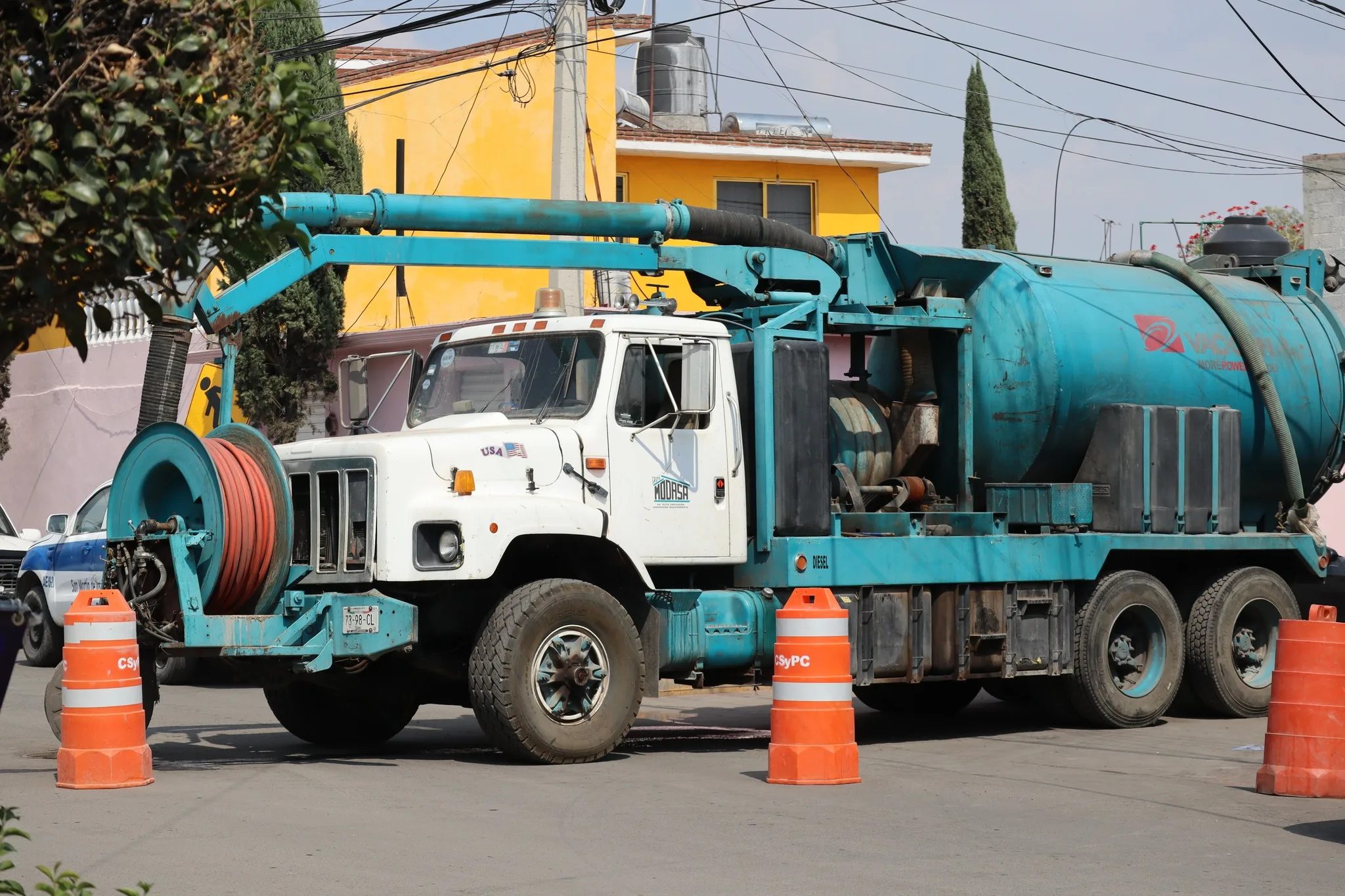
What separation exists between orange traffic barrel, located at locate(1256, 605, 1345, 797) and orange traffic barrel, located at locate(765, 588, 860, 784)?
2.35 m

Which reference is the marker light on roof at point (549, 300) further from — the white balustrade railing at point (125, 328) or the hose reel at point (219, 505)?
the white balustrade railing at point (125, 328)

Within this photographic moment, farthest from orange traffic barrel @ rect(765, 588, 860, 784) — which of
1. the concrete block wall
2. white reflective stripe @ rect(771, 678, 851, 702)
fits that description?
the concrete block wall

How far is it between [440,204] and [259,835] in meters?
5.54

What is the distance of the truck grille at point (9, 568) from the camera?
67.7ft

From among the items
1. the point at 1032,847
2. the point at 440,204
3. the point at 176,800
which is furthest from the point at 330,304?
the point at 1032,847

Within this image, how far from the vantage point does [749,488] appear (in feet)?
41.2

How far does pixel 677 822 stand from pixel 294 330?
1577cm

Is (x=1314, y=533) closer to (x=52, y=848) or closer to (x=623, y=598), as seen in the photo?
(x=623, y=598)

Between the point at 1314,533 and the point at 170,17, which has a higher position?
the point at 170,17

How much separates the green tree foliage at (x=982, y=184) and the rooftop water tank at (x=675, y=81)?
598 cm

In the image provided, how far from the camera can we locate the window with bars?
32.0 metres

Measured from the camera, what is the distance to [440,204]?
1264 cm

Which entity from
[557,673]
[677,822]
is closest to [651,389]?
[557,673]

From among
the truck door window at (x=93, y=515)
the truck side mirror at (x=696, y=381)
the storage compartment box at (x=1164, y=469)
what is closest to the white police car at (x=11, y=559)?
the truck door window at (x=93, y=515)
